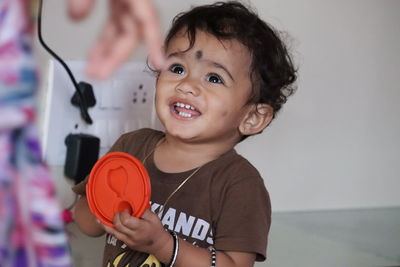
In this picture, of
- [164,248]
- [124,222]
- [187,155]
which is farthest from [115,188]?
[187,155]

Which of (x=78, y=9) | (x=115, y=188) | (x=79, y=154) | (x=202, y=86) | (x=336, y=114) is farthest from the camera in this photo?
(x=336, y=114)

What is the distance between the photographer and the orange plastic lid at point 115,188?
61 cm

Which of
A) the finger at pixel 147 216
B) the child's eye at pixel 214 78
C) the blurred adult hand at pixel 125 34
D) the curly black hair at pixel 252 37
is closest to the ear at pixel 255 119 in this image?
the curly black hair at pixel 252 37

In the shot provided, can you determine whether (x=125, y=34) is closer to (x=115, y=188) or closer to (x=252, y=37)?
(x=115, y=188)

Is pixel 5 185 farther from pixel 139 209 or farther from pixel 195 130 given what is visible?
pixel 195 130

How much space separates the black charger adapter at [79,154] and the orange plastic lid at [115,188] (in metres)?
0.39

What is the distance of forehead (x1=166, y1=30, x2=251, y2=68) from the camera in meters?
0.78

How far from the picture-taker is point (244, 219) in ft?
2.67

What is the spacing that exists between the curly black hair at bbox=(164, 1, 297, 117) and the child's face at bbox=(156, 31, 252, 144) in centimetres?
2

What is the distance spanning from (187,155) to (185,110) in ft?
0.47

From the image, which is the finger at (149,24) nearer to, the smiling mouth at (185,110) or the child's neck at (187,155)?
the smiling mouth at (185,110)

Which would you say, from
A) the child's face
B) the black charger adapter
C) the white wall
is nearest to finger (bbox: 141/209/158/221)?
the child's face

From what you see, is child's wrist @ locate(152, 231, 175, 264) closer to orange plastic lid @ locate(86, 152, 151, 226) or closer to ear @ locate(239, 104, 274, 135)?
orange plastic lid @ locate(86, 152, 151, 226)

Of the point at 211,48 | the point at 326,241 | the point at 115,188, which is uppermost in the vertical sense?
the point at 211,48
